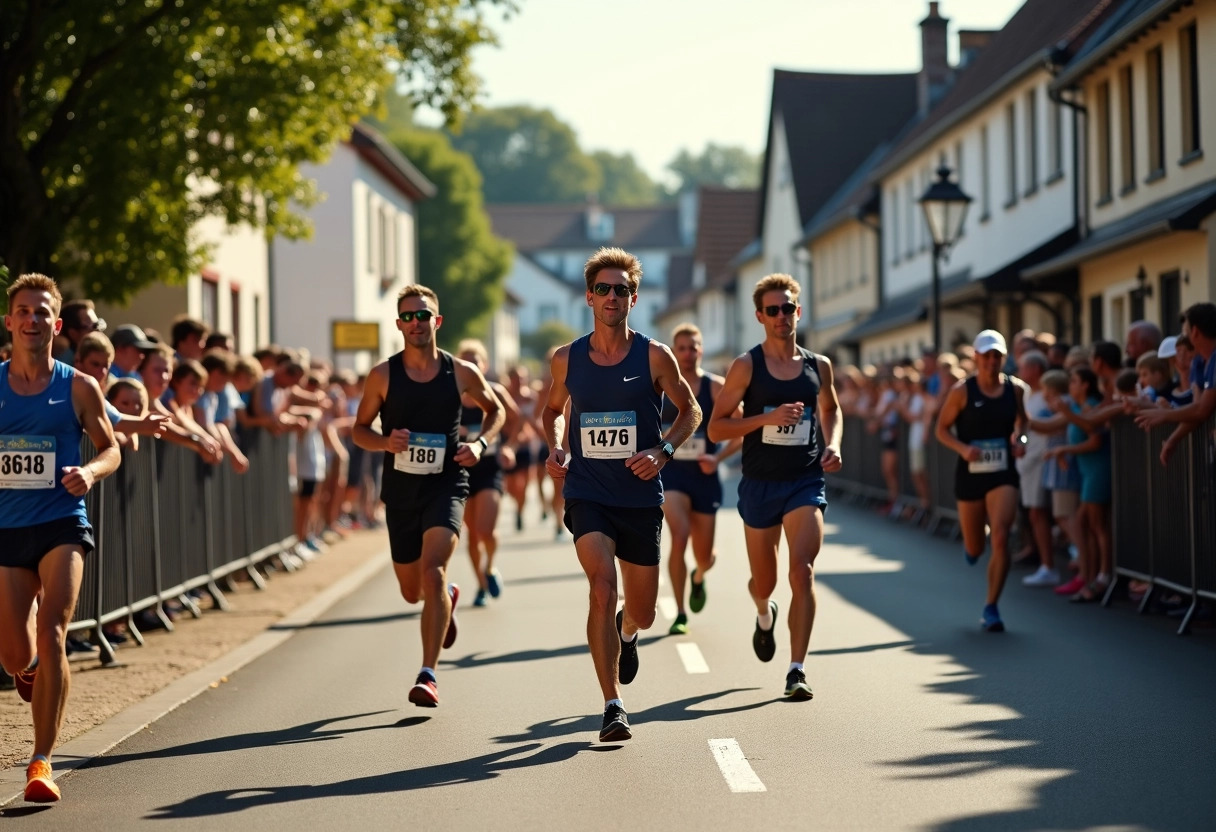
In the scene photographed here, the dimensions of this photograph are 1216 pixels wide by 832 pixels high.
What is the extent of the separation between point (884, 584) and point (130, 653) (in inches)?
269

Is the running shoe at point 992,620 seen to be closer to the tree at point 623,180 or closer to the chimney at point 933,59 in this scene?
the chimney at point 933,59

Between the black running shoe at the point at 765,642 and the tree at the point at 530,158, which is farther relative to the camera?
the tree at the point at 530,158

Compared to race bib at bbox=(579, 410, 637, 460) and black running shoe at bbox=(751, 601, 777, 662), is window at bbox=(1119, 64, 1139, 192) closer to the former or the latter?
black running shoe at bbox=(751, 601, 777, 662)

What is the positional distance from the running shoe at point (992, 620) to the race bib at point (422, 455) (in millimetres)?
4475

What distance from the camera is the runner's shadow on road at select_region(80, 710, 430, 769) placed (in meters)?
8.65

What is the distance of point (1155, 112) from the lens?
25531 millimetres

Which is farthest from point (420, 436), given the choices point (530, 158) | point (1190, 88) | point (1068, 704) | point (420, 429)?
point (530, 158)

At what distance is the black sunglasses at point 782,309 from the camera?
1012 centimetres

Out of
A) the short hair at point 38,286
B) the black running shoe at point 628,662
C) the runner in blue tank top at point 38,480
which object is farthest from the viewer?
the black running shoe at point 628,662

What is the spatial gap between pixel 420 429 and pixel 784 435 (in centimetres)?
193

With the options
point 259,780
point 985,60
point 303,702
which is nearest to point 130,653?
point 303,702

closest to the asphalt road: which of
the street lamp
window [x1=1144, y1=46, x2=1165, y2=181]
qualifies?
the street lamp

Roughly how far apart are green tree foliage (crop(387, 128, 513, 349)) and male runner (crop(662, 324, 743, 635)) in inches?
2525

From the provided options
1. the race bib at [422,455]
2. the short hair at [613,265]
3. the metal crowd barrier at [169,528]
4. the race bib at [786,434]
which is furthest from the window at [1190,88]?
the short hair at [613,265]
